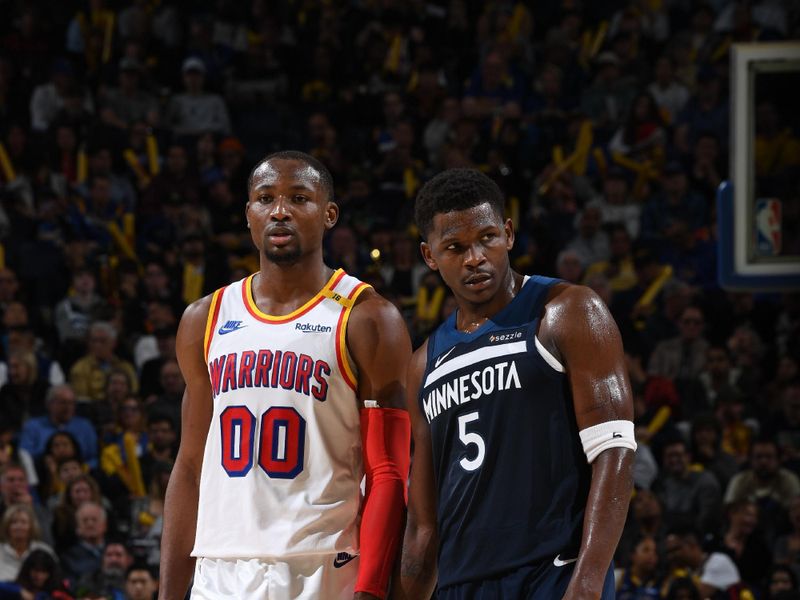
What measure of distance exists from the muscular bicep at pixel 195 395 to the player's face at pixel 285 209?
0.36m

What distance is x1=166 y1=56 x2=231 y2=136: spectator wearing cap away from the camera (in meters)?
14.6

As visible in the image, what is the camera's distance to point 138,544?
9531 mm

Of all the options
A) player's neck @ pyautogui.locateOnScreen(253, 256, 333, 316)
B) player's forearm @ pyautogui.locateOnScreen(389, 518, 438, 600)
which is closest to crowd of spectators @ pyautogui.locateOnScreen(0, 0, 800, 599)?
player's neck @ pyautogui.locateOnScreen(253, 256, 333, 316)

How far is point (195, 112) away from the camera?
1465 cm

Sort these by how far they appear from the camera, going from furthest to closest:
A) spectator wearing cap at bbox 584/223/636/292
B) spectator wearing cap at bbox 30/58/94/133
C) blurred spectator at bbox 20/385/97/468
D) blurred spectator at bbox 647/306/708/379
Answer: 1. spectator wearing cap at bbox 30/58/94/133
2. spectator wearing cap at bbox 584/223/636/292
3. blurred spectator at bbox 647/306/708/379
4. blurred spectator at bbox 20/385/97/468

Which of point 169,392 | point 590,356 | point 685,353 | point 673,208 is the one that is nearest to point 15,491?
point 169,392

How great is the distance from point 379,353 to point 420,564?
0.74 metres

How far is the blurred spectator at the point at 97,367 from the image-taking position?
1135cm

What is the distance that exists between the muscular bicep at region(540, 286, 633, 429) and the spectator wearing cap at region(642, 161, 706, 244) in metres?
9.39

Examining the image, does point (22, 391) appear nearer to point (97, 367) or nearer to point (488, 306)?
point (97, 367)

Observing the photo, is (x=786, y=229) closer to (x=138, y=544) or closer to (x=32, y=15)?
(x=138, y=544)

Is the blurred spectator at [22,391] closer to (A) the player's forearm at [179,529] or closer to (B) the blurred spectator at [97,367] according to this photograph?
(B) the blurred spectator at [97,367]

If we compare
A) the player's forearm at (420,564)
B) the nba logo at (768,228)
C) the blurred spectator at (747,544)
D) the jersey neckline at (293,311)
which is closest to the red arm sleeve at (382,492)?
the player's forearm at (420,564)

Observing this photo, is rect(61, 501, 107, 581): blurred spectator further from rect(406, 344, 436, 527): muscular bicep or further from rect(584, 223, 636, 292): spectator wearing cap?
rect(406, 344, 436, 527): muscular bicep
